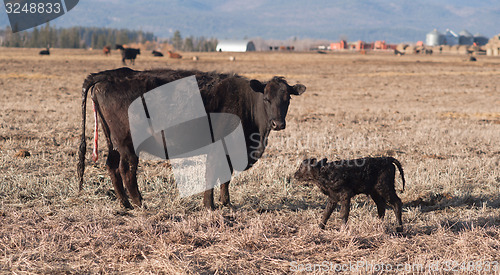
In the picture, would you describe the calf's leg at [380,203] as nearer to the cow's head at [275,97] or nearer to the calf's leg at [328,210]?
the calf's leg at [328,210]

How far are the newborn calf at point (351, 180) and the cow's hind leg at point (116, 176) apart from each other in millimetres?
2510

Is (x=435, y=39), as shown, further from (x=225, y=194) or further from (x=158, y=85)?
(x=158, y=85)

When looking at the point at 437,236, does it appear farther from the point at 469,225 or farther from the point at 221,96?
the point at 221,96

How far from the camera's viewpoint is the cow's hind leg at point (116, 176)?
21.5ft

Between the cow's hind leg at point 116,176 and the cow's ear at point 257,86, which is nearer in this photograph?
the cow's ear at point 257,86

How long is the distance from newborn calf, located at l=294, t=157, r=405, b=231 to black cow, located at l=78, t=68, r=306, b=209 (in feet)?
3.48

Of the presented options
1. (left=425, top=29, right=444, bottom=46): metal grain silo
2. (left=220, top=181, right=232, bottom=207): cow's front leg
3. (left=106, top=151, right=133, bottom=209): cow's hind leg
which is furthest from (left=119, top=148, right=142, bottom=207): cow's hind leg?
(left=425, top=29, right=444, bottom=46): metal grain silo

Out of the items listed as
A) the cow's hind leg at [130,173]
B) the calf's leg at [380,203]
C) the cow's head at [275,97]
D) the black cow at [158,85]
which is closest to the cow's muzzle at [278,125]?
the cow's head at [275,97]

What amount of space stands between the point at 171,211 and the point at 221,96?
1.62 meters

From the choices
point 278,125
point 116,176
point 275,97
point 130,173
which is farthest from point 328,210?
point 116,176

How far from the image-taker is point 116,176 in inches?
262

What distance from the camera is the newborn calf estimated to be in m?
5.50

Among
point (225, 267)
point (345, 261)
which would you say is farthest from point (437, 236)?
point (225, 267)

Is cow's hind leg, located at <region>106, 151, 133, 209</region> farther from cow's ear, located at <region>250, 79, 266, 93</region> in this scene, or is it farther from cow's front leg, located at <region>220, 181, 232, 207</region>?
cow's ear, located at <region>250, 79, 266, 93</region>
